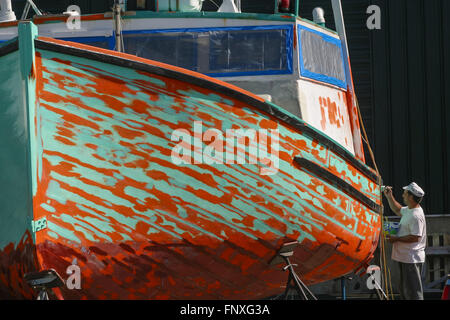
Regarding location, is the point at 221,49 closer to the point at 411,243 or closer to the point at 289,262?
the point at 289,262

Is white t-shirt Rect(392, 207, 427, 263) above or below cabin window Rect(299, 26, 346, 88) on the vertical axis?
below

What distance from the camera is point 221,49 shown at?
6660mm

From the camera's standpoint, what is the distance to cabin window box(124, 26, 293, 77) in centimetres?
661

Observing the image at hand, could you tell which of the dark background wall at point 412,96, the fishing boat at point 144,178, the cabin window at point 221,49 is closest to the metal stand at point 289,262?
the fishing boat at point 144,178

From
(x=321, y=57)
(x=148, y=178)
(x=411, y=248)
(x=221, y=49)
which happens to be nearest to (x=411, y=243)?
(x=411, y=248)

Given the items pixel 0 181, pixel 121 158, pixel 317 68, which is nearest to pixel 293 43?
pixel 317 68

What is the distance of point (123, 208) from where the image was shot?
5.44 metres

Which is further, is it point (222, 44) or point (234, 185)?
point (222, 44)

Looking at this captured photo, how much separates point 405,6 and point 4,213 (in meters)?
8.41

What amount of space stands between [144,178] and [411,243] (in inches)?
115

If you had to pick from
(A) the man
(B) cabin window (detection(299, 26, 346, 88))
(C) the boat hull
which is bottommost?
(A) the man

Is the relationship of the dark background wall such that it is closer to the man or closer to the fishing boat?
the man

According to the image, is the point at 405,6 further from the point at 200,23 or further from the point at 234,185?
the point at 234,185

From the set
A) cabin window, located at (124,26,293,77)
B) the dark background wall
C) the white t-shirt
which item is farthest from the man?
the dark background wall
